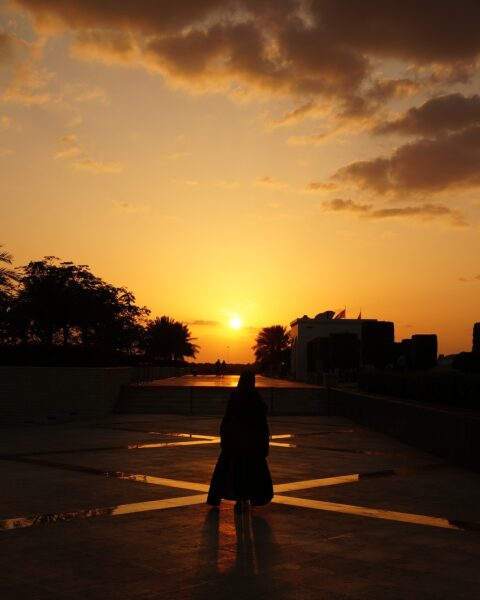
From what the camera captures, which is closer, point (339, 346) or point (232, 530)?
point (232, 530)

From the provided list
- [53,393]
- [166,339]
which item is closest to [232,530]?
[53,393]

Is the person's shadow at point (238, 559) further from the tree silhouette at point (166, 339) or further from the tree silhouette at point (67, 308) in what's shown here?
the tree silhouette at point (166, 339)

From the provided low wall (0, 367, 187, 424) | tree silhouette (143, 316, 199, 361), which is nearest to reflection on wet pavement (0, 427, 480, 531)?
low wall (0, 367, 187, 424)

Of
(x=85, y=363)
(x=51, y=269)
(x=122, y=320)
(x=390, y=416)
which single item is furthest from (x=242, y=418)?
(x=122, y=320)

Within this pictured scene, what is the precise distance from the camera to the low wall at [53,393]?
26.5 meters

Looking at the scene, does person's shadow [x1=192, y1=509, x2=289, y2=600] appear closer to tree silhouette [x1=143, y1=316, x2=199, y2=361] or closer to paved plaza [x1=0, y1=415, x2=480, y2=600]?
paved plaza [x1=0, y1=415, x2=480, y2=600]

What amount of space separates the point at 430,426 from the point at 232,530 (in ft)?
30.5

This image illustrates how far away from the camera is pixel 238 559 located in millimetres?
7133

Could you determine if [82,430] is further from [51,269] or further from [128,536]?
[51,269]

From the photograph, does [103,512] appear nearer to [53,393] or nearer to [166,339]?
[53,393]

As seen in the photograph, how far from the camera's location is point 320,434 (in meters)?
21.5

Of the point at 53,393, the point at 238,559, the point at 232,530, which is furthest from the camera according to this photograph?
the point at 53,393

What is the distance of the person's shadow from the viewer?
6.11m

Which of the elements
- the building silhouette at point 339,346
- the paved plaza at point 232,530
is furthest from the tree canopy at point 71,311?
the paved plaza at point 232,530
